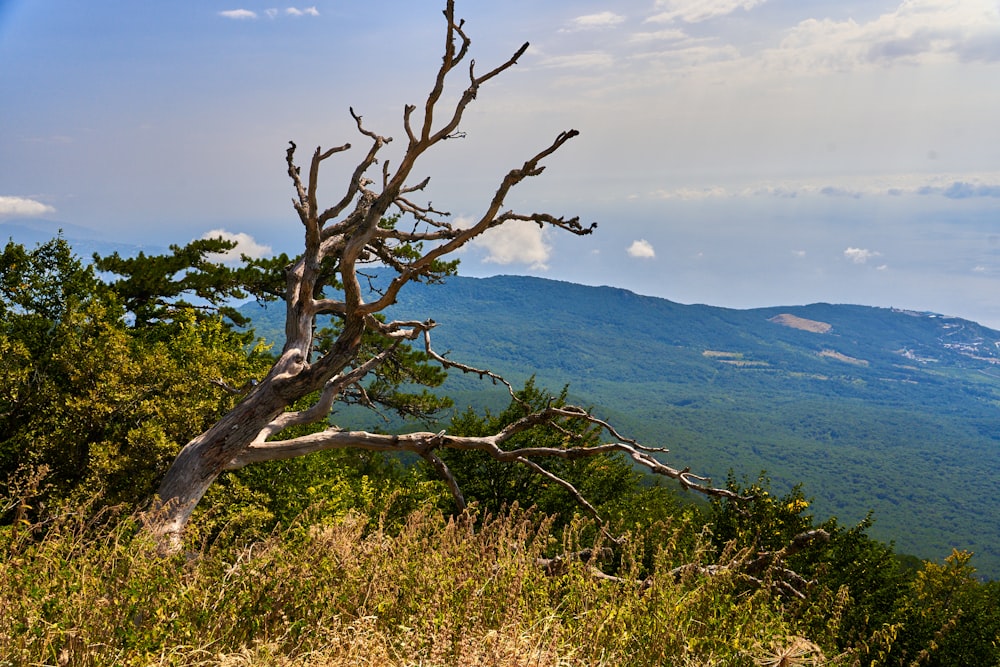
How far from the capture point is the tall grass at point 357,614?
3600 mm

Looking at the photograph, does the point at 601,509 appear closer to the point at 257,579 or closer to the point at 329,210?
the point at 329,210

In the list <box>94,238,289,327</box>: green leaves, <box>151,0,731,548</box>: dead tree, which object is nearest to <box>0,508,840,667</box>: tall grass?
<box>151,0,731,548</box>: dead tree

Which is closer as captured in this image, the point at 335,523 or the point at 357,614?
the point at 357,614

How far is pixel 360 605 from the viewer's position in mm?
4559

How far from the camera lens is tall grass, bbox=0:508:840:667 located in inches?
142

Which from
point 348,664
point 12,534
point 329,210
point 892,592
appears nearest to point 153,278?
point 329,210

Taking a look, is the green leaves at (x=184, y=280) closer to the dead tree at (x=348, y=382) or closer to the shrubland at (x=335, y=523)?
the shrubland at (x=335, y=523)

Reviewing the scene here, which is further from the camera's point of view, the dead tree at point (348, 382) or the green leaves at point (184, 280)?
the green leaves at point (184, 280)

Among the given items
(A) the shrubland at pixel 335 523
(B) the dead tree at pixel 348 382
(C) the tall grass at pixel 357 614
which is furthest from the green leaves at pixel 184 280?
(C) the tall grass at pixel 357 614

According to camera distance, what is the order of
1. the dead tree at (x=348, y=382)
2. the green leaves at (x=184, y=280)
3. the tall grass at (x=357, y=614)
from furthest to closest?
the green leaves at (x=184, y=280) → the dead tree at (x=348, y=382) → the tall grass at (x=357, y=614)

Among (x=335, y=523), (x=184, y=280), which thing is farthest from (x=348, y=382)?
(x=184, y=280)

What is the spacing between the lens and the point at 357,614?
4.46 meters

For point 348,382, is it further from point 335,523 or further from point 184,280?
point 184,280

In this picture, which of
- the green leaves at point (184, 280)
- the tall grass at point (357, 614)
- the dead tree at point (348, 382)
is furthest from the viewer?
the green leaves at point (184, 280)
